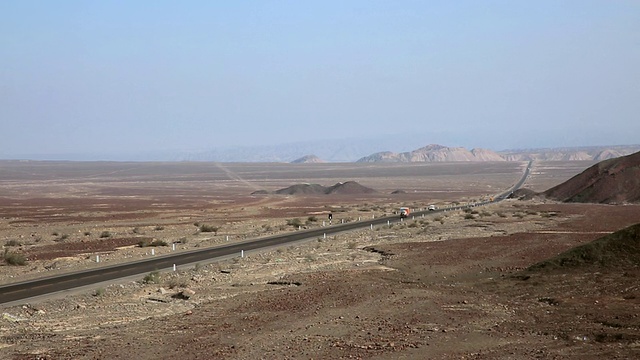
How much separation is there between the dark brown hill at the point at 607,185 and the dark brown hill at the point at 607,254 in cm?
6634

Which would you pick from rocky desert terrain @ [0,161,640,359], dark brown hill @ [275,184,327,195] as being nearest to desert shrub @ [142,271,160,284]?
rocky desert terrain @ [0,161,640,359]

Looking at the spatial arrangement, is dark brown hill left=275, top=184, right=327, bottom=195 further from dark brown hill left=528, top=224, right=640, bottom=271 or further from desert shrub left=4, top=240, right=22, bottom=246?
dark brown hill left=528, top=224, right=640, bottom=271

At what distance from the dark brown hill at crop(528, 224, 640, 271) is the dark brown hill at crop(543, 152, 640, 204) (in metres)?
66.3

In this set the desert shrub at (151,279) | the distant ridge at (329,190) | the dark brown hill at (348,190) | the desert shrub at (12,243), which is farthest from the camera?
the distant ridge at (329,190)

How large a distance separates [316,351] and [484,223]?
4641cm

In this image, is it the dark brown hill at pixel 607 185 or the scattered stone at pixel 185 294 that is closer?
the scattered stone at pixel 185 294

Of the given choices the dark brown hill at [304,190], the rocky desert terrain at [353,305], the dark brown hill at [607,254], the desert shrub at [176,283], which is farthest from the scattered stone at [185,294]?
the dark brown hill at [304,190]

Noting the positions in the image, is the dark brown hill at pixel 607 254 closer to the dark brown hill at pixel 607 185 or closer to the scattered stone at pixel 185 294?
the scattered stone at pixel 185 294

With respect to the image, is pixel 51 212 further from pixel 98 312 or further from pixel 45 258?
pixel 98 312

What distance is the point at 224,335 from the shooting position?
18391 millimetres

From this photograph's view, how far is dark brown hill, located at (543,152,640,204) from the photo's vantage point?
90.5m

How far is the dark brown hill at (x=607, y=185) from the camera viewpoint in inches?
3563

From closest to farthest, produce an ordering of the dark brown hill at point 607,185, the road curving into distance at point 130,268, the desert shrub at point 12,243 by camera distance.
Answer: the road curving into distance at point 130,268 → the desert shrub at point 12,243 → the dark brown hill at point 607,185

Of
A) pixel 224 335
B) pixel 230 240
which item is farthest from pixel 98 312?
pixel 230 240
